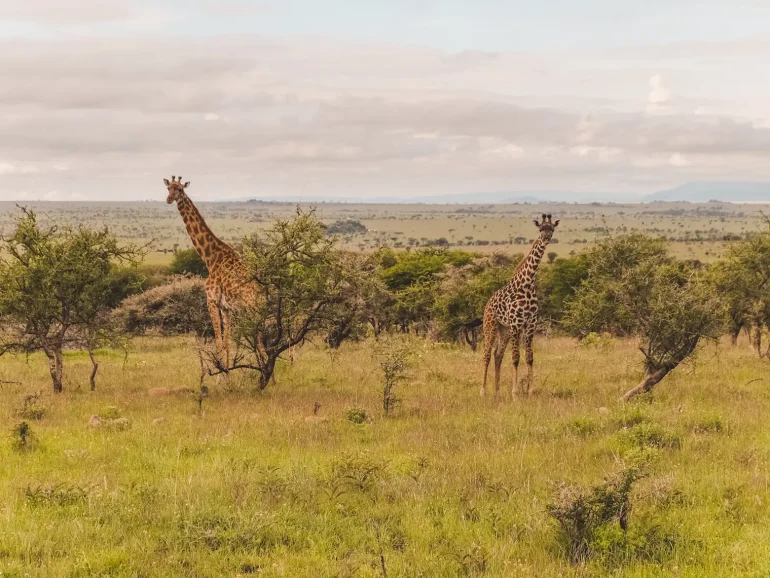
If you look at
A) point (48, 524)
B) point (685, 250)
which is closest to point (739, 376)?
point (48, 524)

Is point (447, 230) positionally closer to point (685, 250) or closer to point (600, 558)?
point (685, 250)

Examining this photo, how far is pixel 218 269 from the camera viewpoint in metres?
Result: 19.7

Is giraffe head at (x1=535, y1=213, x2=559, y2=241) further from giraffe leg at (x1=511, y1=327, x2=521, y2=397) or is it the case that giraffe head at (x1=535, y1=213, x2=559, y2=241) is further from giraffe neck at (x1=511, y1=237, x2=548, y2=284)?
giraffe leg at (x1=511, y1=327, x2=521, y2=397)

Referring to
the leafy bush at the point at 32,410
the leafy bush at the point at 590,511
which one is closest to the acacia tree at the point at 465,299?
the leafy bush at the point at 32,410

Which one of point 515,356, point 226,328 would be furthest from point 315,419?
point 226,328

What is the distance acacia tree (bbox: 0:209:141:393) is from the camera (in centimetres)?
1722

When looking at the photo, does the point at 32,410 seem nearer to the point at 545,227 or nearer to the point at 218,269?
the point at 218,269

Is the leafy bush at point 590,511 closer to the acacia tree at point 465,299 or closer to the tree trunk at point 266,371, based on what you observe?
the tree trunk at point 266,371

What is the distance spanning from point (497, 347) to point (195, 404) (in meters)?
7.87

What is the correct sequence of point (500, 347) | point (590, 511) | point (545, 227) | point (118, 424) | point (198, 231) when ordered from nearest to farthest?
point (590, 511), point (118, 424), point (545, 227), point (500, 347), point (198, 231)

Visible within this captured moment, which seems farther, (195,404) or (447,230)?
(447,230)

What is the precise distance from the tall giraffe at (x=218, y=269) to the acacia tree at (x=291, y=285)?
979 mm

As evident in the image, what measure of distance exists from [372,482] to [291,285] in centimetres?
801

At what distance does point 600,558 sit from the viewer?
307 inches
